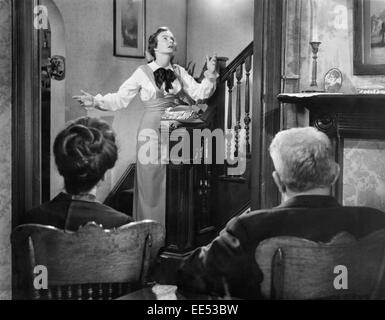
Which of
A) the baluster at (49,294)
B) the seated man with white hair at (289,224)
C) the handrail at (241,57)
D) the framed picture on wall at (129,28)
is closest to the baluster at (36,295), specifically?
the baluster at (49,294)

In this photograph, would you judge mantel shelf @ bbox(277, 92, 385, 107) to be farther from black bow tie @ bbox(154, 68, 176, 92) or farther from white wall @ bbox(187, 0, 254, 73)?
black bow tie @ bbox(154, 68, 176, 92)

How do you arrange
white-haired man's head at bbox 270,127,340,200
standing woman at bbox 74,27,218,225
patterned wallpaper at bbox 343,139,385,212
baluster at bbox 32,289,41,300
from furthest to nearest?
1. standing woman at bbox 74,27,218,225
2. baluster at bbox 32,289,41,300
3. patterned wallpaper at bbox 343,139,385,212
4. white-haired man's head at bbox 270,127,340,200

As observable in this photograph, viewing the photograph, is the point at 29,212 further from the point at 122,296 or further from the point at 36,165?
the point at 122,296

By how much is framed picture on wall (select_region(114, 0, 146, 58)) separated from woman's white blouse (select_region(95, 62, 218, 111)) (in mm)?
106

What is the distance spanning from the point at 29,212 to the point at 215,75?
964mm

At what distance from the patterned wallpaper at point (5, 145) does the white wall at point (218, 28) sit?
780 millimetres

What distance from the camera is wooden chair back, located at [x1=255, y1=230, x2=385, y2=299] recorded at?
72.1 inches

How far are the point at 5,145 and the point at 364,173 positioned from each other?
151 centimetres

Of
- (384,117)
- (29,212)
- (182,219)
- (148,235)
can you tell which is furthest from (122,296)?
(384,117)

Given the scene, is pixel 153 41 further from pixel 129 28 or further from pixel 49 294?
pixel 49 294

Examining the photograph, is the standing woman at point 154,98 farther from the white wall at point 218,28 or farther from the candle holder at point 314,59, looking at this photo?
the candle holder at point 314,59

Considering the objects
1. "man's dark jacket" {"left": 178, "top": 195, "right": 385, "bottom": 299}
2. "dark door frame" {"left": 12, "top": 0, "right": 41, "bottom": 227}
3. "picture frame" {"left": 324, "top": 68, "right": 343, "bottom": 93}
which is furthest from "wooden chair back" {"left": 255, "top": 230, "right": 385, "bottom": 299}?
"dark door frame" {"left": 12, "top": 0, "right": 41, "bottom": 227}

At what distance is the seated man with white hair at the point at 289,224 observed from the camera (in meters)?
1.89

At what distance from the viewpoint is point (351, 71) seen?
2.09 meters
